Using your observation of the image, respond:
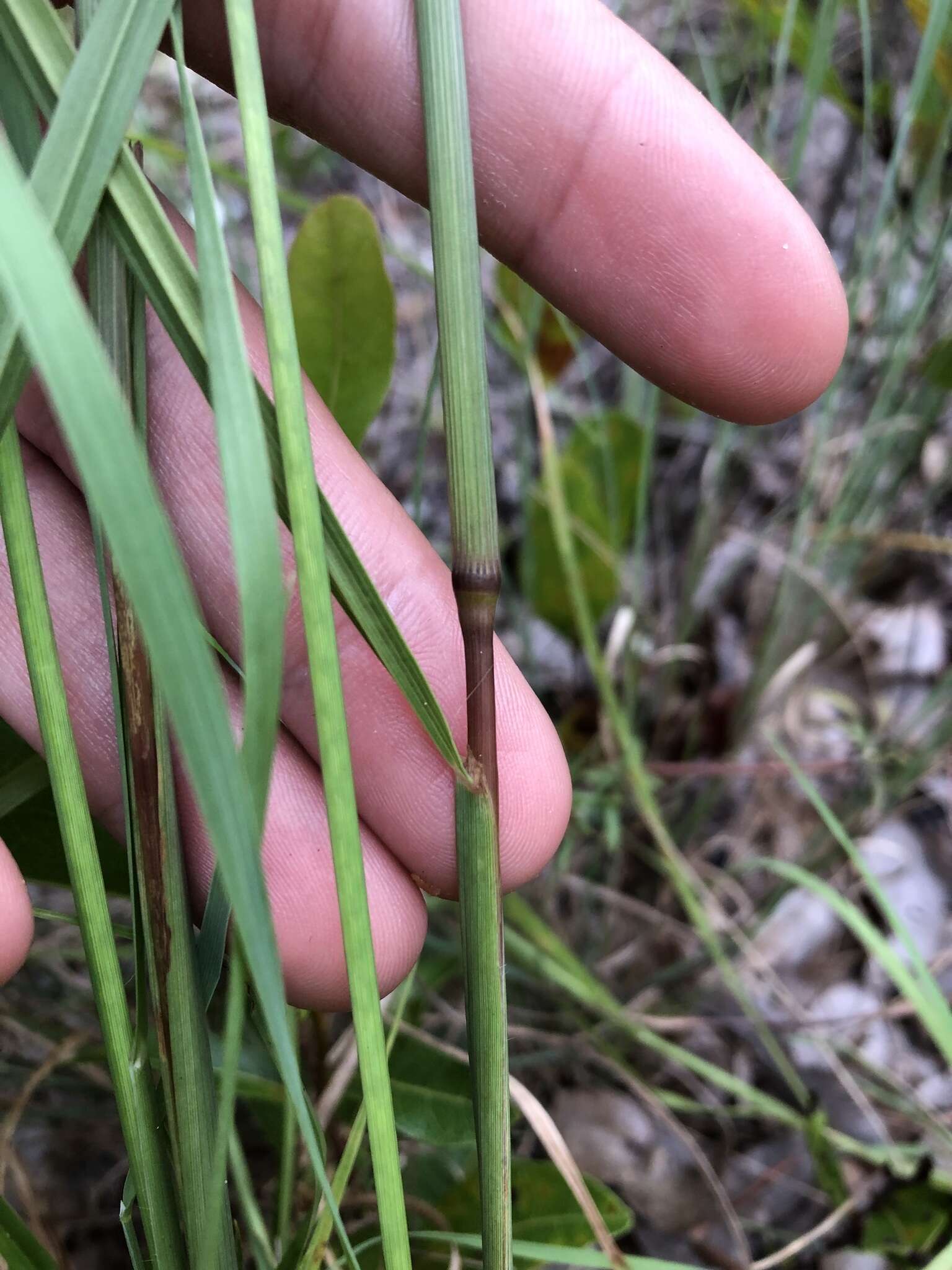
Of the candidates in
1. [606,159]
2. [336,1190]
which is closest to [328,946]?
[336,1190]

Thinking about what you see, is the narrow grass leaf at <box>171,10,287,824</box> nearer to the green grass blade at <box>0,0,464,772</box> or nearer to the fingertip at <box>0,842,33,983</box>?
the green grass blade at <box>0,0,464,772</box>

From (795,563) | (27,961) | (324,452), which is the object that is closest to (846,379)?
(795,563)

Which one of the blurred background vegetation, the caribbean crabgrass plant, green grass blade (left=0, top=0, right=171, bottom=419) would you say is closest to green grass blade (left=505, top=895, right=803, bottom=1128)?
the blurred background vegetation

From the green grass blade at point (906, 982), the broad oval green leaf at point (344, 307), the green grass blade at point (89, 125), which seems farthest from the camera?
the broad oval green leaf at point (344, 307)

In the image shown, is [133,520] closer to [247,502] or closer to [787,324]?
[247,502]

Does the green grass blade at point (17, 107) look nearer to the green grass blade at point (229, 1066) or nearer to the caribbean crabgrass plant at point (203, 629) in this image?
the caribbean crabgrass plant at point (203, 629)

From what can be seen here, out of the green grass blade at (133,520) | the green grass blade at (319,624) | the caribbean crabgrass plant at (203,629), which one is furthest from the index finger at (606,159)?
the green grass blade at (133,520)

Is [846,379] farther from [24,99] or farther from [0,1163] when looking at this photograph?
[0,1163]
